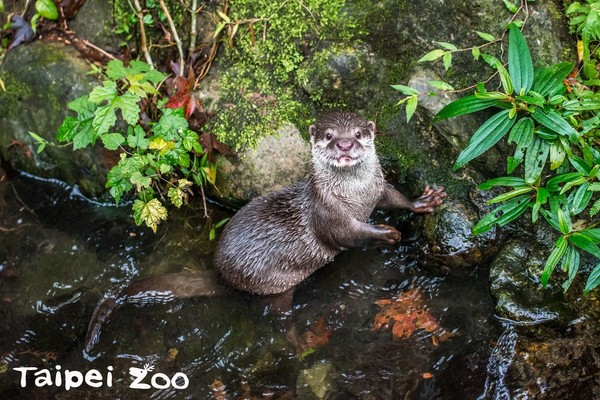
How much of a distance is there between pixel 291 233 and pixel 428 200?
27.8 inches

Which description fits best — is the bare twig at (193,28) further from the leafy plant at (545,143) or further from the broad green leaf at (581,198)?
the broad green leaf at (581,198)

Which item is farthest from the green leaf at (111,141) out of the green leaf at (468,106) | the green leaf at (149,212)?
the green leaf at (468,106)

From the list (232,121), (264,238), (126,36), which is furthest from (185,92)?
(264,238)

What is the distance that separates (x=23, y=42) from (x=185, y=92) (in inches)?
49.3

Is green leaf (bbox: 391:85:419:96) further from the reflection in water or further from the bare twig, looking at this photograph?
the bare twig

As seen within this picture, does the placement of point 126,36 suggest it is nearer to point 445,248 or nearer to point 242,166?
point 242,166

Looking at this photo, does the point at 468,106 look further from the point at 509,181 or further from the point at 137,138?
the point at 137,138

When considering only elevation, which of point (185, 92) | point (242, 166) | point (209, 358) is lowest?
point (209, 358)

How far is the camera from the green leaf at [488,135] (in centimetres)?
305

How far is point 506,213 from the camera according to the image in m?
3.09

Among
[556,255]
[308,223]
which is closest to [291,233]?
[308,223]

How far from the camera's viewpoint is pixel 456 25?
3.51 meters

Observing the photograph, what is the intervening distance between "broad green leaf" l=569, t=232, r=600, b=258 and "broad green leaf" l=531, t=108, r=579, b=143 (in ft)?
1.34

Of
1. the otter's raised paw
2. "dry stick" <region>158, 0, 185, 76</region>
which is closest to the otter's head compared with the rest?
the otter's raised paw
